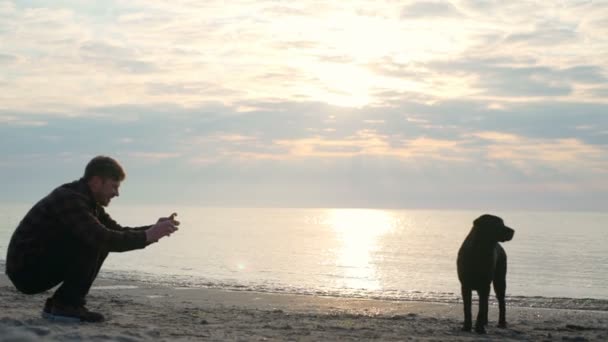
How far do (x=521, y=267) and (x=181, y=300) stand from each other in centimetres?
2782

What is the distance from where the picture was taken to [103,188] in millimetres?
6980

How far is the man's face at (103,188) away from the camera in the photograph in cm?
696

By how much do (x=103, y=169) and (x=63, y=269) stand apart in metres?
1.10

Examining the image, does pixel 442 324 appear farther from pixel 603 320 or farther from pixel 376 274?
pixel 376 274

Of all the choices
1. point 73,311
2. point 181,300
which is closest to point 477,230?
point 73,311

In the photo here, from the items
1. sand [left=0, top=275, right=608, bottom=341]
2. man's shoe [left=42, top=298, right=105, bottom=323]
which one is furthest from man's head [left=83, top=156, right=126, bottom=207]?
sand [left=0, top=275, right=608, bottom=341]

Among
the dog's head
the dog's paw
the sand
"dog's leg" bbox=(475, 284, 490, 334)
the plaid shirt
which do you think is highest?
the dog's head

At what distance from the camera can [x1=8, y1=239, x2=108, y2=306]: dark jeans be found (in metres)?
6.96

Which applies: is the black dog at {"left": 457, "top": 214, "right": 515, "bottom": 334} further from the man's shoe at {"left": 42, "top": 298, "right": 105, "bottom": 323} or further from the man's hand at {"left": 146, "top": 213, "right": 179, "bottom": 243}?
the man's shoe at {"left": 42, "top": 298, "right": 105, "bottom": 323}

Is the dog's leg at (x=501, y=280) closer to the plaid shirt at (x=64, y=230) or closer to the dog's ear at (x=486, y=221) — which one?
the dog's ear at (x=486, y=221)

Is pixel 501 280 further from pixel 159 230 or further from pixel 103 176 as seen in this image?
pixel 103 176

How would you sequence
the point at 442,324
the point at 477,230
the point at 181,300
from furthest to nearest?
1. the point at 181,300
2. the point at 442,324
3. the point at 477,230

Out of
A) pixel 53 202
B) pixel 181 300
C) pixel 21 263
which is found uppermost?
pixel 53 202

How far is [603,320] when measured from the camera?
38.3ft
